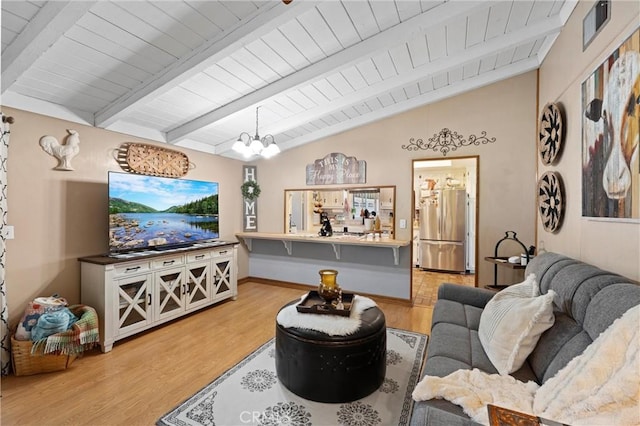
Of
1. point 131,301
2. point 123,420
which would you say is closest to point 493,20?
point 123,420

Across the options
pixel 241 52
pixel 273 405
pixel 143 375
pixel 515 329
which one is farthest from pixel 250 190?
pixel 515 329

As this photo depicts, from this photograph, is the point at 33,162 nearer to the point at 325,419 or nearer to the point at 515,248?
the point at 325,419

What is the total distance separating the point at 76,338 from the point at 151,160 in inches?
83.9

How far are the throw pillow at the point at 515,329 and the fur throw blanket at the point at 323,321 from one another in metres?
0.83

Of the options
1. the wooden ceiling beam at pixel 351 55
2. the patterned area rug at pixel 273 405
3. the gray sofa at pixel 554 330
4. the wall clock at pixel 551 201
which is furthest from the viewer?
the wall clock at pixel 551 201

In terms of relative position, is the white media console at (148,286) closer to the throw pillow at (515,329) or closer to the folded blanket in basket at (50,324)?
the folded blanket in basket at (50,324)

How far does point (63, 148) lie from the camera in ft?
9.16

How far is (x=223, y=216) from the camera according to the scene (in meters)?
4.69

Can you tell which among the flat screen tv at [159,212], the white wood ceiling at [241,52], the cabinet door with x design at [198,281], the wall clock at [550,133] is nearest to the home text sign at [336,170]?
the white wood ceiling at [241,52]

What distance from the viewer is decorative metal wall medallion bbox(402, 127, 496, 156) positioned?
3703mm

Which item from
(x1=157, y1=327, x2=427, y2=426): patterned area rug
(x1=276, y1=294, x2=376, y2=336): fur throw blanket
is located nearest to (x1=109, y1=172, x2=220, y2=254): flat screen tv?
(x1=157, y1=327, x2=427, y2=426): patterned area rug

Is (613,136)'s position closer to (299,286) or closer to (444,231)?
(299,286)

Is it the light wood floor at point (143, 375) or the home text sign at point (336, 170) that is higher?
the home text sign at point (336, 170)

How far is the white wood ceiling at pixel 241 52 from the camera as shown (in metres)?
1.96
